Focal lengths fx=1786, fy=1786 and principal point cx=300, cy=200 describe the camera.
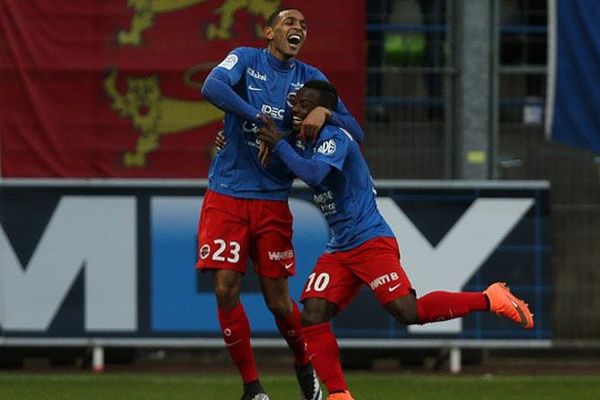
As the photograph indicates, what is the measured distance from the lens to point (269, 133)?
984 cm

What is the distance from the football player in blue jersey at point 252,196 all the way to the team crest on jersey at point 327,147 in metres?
0.44

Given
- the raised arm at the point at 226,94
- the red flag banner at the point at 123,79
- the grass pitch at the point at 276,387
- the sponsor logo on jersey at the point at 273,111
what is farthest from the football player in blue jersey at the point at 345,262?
the red flag banner at the point at 123,79

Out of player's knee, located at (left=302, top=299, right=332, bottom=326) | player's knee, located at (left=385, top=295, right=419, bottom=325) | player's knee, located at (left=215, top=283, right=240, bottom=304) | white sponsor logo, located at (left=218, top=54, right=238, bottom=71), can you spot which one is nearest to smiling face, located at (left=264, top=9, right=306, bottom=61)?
white sponsor logo, located at (left=218, top=54, right=238, bottom=71)

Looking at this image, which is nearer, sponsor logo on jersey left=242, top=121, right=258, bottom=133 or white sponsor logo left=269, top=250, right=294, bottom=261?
sponsor logo on jersey left=242, top=121, right=258, bottom=133

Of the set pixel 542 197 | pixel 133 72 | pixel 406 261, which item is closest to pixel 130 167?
pixel 133 72

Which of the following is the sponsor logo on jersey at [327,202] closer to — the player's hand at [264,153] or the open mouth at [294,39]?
the player's hand at [264,153]

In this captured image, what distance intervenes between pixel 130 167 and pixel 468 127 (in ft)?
8.97

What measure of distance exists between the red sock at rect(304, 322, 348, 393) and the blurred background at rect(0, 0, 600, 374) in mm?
3323

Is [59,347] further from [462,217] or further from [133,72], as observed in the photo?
[462,217]

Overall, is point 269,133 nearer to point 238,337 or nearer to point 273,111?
point 273,111

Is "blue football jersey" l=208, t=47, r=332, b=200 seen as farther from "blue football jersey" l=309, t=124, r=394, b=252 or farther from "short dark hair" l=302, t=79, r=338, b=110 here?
"blue football jersey" l=309, t=124, r=394, b=252

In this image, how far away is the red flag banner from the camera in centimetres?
1390

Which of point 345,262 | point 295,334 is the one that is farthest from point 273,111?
point 295,334

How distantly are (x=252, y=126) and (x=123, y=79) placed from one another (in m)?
3.85
